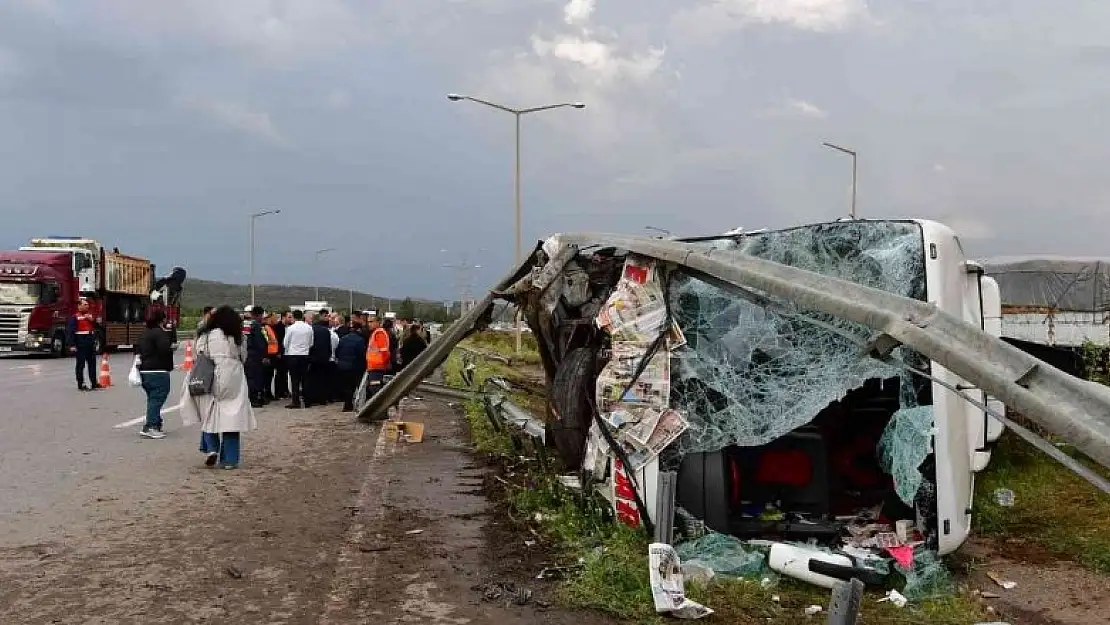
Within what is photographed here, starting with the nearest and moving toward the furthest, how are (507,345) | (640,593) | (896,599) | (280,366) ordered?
1. (640,593)
2. (896,599)
3. (280,366)
4. (507,345)

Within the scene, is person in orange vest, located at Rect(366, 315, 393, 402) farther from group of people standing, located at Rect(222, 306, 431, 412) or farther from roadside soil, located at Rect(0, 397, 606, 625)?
roadside soil, located at Rect(0, 397, 606, 625)

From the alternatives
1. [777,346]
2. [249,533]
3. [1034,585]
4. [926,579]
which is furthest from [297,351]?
[1034,585]

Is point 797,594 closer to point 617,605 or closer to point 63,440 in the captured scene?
point 617,605

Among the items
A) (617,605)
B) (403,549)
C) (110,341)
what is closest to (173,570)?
(403,549)

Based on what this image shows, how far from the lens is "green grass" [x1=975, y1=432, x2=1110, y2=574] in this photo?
685 cm

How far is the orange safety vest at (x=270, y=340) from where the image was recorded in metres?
15.2

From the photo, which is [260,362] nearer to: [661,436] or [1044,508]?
[661,436]

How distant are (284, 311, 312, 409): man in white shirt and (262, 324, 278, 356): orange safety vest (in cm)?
27

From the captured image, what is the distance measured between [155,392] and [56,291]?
19320mm

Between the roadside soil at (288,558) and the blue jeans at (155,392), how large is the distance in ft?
7.01

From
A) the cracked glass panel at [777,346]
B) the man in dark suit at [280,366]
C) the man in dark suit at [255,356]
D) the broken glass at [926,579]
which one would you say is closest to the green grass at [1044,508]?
→ the broken glass at [926,579]

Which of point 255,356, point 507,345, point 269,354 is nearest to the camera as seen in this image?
point 255,356

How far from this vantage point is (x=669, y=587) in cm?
513

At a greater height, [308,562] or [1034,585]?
[308,562]
